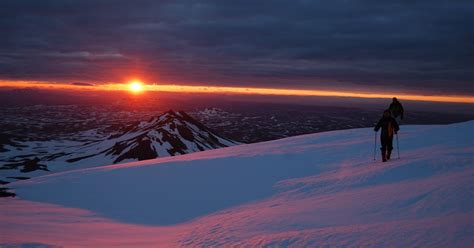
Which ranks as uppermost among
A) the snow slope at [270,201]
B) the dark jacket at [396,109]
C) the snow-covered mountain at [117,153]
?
Result: the dark jacket at [396,109]

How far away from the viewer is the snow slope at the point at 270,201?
8.35 meters

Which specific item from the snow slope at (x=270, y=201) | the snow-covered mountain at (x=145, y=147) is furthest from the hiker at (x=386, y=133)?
the snow-covered mountain at (x=145, y=147)

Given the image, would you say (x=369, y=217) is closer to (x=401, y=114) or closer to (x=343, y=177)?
(x=343, y=177)

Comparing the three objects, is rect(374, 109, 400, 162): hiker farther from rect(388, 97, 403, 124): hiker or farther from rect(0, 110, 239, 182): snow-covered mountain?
rect(0, 110, 239, 182): snow-covered mountain

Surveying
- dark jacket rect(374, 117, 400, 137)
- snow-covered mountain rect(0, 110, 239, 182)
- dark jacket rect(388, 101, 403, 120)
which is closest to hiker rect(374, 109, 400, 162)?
dark jacket rect(374, 117, 400, 137)

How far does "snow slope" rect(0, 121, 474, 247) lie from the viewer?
835cm

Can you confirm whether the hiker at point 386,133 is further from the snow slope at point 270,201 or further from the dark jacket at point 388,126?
the snow slope at point 270,201

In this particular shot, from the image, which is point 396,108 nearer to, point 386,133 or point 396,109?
point 396,109

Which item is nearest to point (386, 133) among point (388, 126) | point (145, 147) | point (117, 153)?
point (388, 126)

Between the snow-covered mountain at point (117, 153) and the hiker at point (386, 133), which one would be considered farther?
the snow-covered mountain at point (117, 153)

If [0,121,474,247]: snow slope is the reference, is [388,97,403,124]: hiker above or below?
above

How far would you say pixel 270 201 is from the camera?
13844 mm

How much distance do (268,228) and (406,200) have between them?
404 cm

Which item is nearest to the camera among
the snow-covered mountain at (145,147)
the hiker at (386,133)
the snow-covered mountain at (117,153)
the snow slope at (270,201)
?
the snow slope at (270,201)
